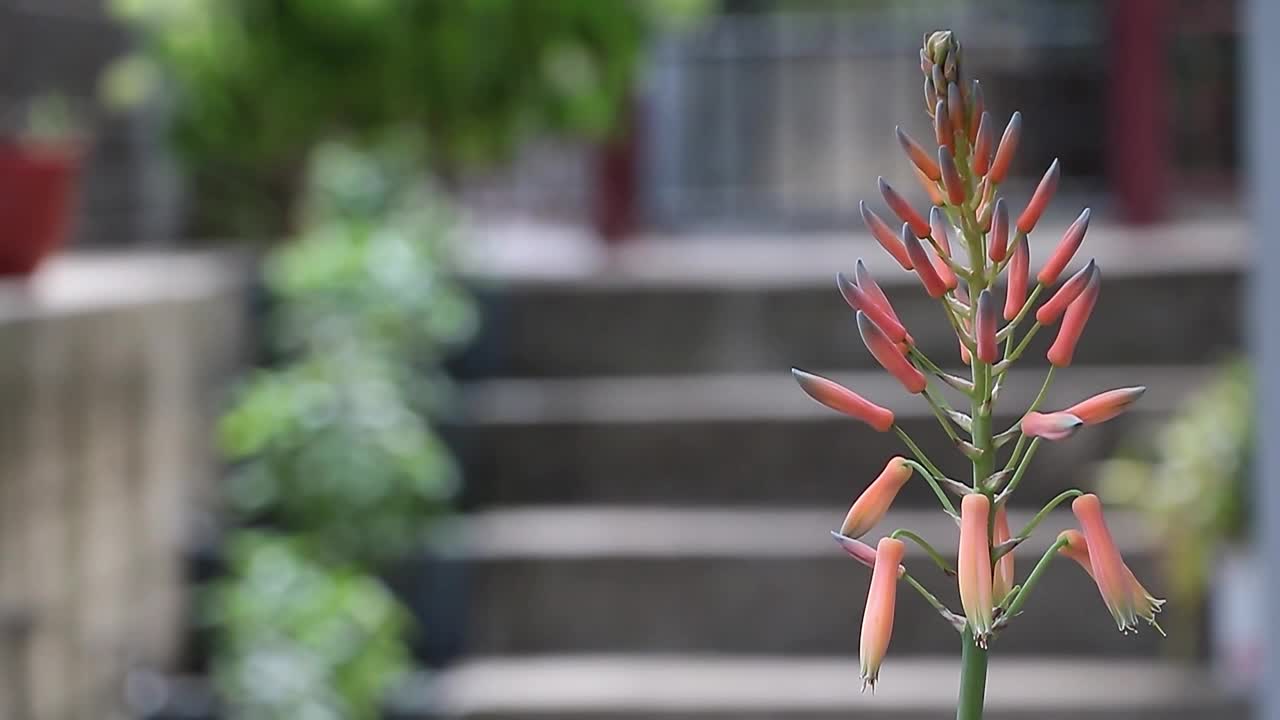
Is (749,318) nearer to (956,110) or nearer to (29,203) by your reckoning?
(29,203)

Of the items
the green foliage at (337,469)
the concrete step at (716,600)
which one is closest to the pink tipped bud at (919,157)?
the green foliage at (337,469)

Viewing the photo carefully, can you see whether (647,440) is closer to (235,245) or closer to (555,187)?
(235,245)

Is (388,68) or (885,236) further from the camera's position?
(388,68)

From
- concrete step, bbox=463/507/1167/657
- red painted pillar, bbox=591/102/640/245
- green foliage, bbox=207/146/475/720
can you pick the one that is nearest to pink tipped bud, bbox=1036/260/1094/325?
green foliage, bbox=207/146/475/720

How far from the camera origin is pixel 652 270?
5.21 m

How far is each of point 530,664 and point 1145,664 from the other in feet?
4.55

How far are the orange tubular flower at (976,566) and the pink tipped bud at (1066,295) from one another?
2.7 inches

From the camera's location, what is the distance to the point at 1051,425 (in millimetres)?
458

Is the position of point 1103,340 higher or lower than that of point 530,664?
higher

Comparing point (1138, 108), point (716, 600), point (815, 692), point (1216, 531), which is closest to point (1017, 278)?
point (815, 692)

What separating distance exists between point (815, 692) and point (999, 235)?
3381mm

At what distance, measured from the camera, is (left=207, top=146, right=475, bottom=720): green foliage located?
10.5ft

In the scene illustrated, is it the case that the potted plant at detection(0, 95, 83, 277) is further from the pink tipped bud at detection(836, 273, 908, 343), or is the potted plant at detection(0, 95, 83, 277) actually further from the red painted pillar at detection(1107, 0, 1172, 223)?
the red painted pillar at detection(1107, 0, 1172, 223)

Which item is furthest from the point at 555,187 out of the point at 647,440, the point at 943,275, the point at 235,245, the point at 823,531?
the point at 943,275
